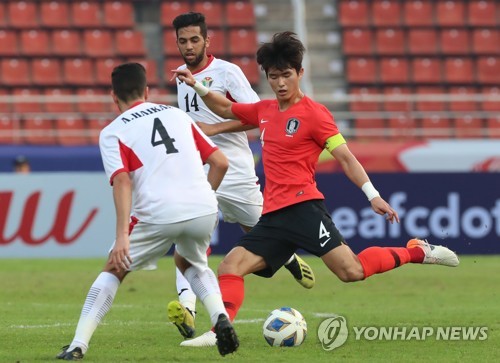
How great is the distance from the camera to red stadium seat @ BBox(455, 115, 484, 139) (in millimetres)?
23469

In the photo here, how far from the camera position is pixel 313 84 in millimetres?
25219

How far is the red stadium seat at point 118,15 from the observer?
25.1 metres

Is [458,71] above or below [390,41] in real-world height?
below

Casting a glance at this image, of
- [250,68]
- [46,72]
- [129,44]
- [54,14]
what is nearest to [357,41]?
[250,68]

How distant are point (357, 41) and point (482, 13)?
3.02 m

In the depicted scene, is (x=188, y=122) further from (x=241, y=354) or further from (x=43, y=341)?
(x=43, y=341)

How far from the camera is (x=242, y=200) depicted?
9.86 meters

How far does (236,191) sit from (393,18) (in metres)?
16.6

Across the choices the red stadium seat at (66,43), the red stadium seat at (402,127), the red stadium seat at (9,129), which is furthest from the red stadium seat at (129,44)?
the red stadium seat at (402,127)

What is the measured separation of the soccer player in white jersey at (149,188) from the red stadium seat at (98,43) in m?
17.3

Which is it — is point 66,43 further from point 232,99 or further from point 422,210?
point 232,99

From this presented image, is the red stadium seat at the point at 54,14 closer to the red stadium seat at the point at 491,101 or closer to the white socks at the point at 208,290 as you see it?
the red stadium seat at the point at 491,101

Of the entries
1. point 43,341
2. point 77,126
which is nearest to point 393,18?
point 77,126

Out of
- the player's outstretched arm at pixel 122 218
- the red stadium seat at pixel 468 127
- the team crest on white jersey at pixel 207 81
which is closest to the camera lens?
the player's outstretched arm at pixel 122 218
